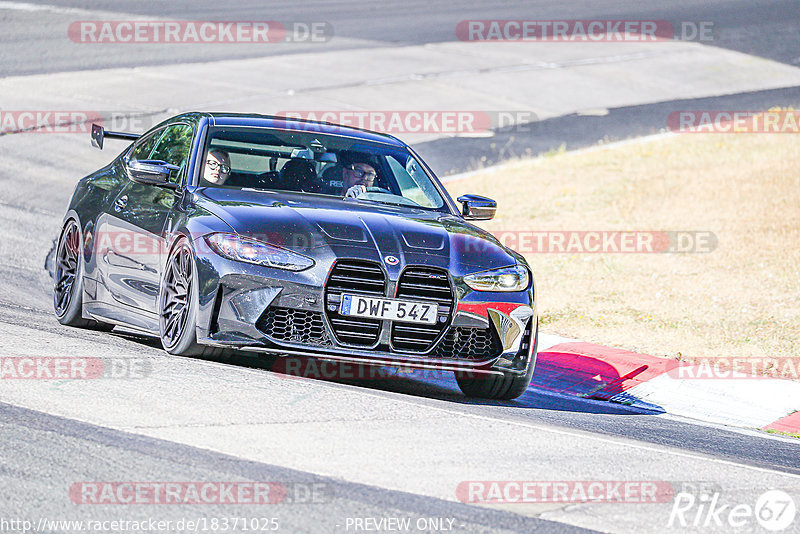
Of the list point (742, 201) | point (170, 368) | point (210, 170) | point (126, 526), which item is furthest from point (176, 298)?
point (742, 201)

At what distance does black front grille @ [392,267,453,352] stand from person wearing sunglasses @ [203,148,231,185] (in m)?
1.66

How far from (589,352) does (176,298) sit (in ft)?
13.1

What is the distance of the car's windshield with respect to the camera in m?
8.17

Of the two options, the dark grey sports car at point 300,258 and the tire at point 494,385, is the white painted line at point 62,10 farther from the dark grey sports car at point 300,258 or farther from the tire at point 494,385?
the tire at point 494,385

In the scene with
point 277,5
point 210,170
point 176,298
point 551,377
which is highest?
point 277,5

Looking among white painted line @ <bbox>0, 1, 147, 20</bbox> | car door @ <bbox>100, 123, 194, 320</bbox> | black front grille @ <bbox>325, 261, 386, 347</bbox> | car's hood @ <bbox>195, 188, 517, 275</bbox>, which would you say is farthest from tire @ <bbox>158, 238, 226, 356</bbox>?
white painted line @ <bbox>0, 1, 147, 20</bbox>

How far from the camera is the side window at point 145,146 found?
30.0 ft

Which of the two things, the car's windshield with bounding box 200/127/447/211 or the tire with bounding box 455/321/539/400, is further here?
the car's windshield with bounding box 200/127/447/211

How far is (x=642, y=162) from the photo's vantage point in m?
20.1

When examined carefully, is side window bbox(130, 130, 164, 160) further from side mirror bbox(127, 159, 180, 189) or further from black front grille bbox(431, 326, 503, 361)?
black front grille bbox(431, 326, 503, 361)

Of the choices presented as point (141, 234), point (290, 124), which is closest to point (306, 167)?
point (290, 124)

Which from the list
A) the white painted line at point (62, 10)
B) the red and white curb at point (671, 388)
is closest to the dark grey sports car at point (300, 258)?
the red and white curb at point (671, 388)

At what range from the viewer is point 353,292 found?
275 inches

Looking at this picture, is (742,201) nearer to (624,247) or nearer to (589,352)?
(624,247)
